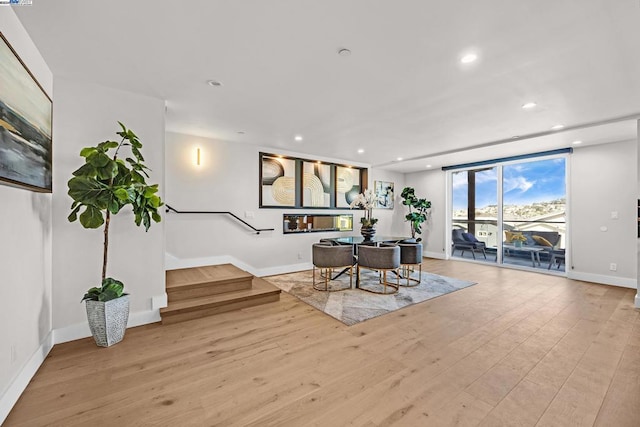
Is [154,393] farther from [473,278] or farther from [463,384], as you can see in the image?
[473,278]

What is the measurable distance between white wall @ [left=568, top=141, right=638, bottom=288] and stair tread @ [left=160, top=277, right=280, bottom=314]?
609cm

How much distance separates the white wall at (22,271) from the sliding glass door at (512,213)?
8.05m

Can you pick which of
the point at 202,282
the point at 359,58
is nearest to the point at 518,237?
the point at 359,58

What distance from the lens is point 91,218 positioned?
2439 mm

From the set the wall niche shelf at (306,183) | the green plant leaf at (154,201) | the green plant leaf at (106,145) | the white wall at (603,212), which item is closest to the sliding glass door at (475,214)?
the white wall at (603,212)

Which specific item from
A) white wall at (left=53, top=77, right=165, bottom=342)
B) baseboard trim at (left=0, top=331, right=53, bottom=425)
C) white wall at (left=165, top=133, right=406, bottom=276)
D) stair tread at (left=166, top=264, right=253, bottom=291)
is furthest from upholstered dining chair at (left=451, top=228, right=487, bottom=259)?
baseboard trim at (left=0, top=331, right=53, bottom=425)

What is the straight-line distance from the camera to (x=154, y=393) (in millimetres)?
1978

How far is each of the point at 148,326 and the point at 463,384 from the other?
131 inches

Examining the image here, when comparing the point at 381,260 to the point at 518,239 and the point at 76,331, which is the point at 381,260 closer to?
the point at 76,331

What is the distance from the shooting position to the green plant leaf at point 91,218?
7.94ft

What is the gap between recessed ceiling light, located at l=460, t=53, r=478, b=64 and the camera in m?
2.28

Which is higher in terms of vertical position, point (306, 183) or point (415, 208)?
point (306, 183)

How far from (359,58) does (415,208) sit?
6483 mm

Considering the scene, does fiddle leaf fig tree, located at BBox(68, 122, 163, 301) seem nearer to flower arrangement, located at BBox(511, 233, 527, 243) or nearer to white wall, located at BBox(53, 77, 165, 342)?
white wall, located at BBox(53, 77, 165, 342)
